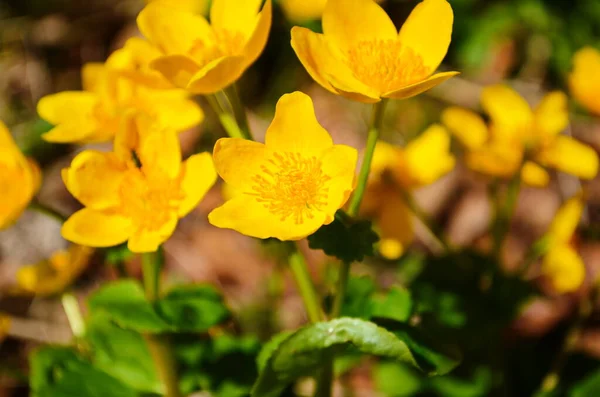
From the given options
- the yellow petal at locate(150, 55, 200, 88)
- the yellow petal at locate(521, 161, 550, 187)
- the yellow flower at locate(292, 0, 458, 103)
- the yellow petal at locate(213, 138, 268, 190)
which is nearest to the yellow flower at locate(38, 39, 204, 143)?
the yellow petal at locate(150, 55, 200, 88)

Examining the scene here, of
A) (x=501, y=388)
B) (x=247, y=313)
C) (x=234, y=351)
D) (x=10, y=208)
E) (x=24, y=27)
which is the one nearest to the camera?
(x=10, y=208)

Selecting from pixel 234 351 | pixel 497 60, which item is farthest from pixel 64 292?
pixel 497 60

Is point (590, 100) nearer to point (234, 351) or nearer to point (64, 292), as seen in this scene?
point (234, 351)

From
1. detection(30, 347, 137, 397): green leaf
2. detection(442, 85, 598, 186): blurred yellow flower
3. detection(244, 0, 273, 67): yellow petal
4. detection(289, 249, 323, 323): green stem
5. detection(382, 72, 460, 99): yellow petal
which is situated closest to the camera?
detection(382, 72, 460, 99): yellow petal

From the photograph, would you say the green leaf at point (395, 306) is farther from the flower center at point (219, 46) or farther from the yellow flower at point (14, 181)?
the yellow flower at point (14, 181)

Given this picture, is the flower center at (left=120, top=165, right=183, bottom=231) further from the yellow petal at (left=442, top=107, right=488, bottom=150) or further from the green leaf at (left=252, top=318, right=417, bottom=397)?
the yellow petal at (left=442, top=107, right=488, bottom=150)

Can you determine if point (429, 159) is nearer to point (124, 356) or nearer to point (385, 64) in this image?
point (385, 64)
